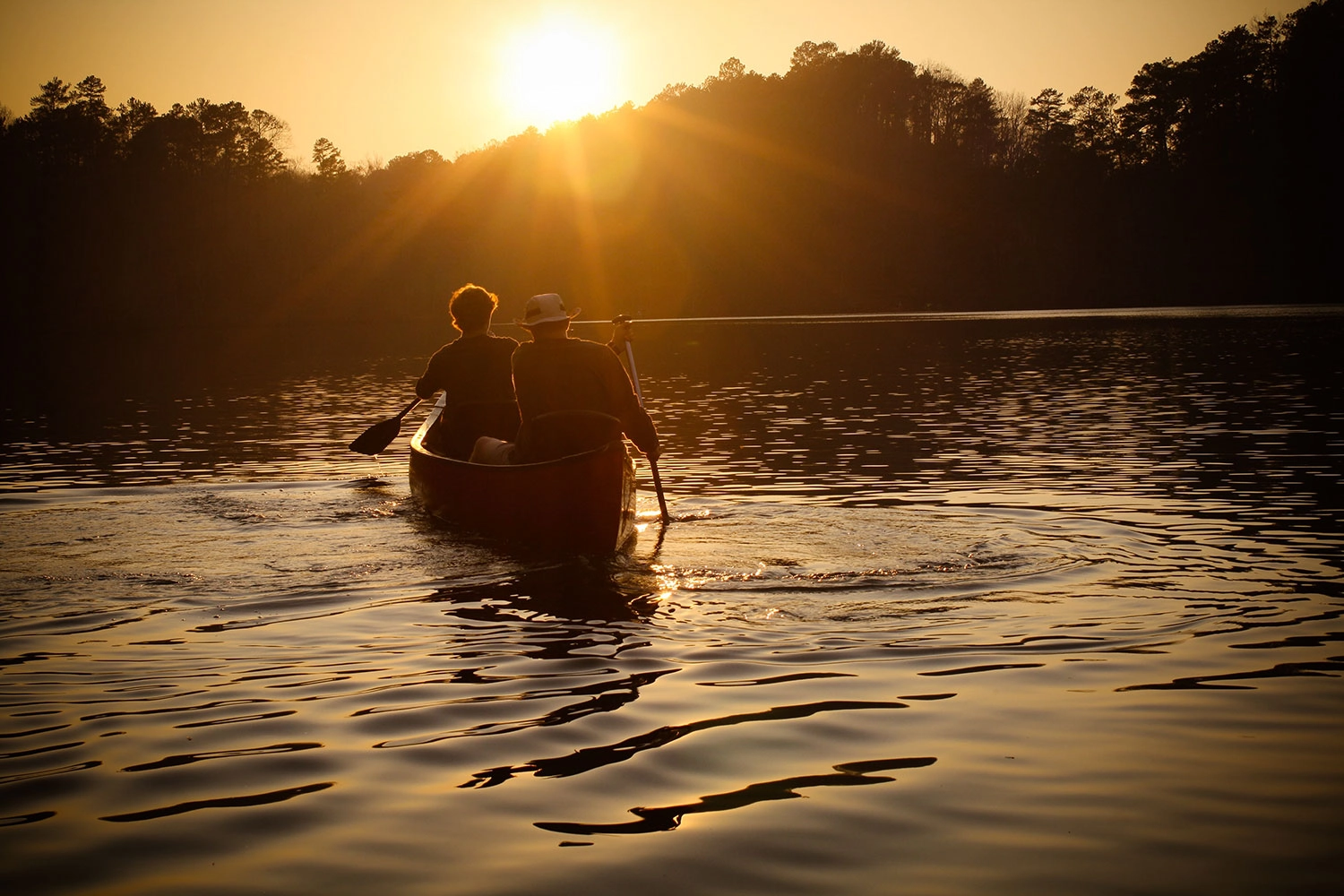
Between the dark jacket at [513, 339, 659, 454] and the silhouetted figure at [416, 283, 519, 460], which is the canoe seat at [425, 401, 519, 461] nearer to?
the silhouetted figure at [416, 283, 519, 460]

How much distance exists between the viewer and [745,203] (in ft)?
314

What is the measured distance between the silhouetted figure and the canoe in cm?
163

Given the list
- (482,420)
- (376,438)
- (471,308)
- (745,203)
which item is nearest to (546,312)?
(471,308)

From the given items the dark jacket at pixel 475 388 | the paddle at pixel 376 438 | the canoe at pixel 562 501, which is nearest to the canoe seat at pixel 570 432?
the canoe at pixel 562 501

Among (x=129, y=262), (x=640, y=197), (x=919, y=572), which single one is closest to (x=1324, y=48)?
(x=640, y=197)

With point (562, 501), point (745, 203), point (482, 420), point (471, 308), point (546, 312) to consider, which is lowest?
point (562, 501)

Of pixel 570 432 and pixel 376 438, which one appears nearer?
→ pixel 570 432

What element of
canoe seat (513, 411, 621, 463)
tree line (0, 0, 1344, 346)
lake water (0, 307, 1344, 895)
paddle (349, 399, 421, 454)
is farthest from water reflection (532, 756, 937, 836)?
tree line (0, 0, 1344, 346)

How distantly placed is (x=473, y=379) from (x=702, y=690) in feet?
20.4

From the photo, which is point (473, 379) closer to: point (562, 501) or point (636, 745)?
point (562, 501)

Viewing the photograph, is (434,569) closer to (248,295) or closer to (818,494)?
(818,494)

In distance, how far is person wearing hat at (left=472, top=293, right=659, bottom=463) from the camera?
336 inches

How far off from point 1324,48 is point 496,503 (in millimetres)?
81772

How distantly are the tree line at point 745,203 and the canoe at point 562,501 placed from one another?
224ft
